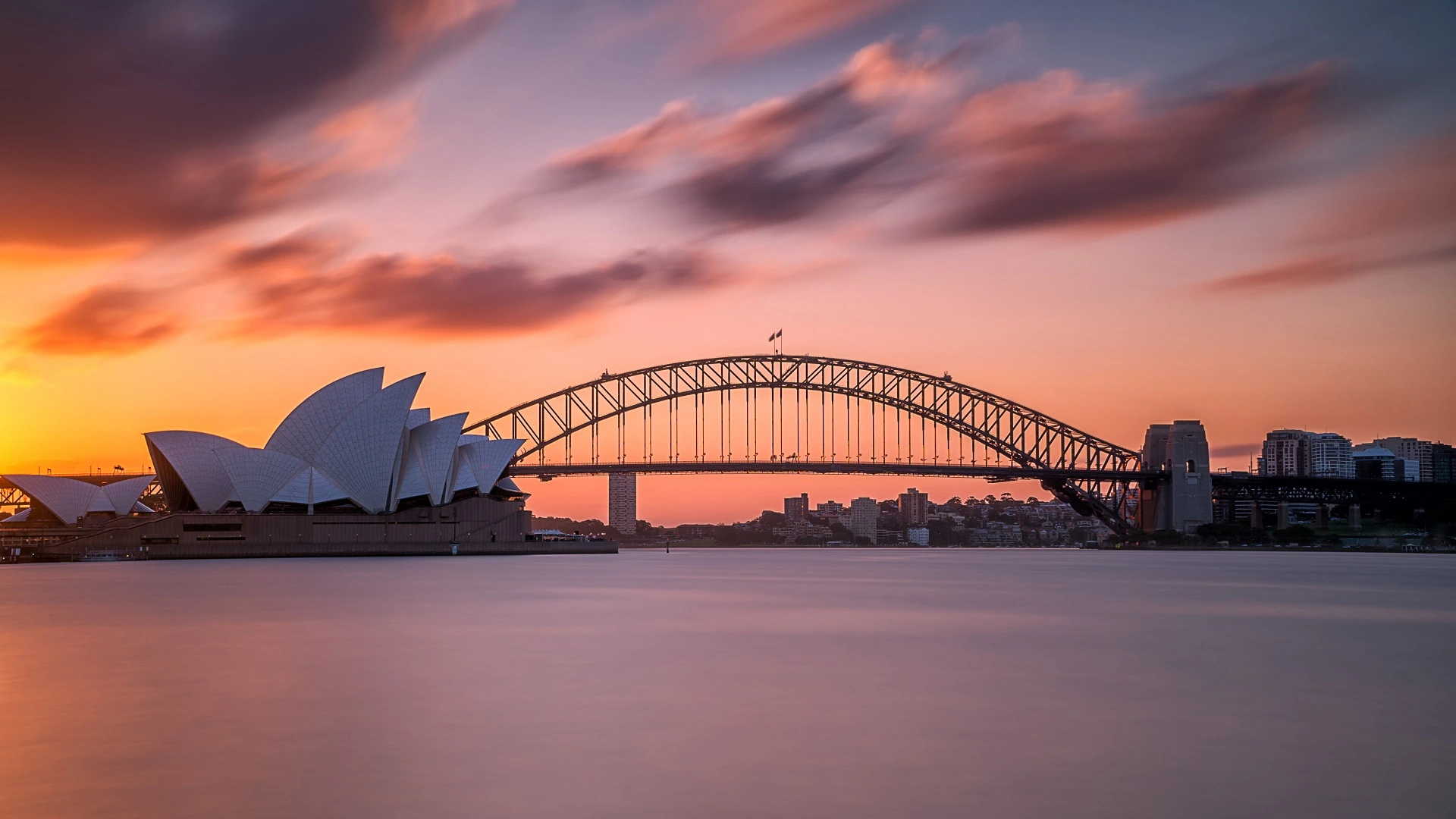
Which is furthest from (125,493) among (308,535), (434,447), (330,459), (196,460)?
(434,447)

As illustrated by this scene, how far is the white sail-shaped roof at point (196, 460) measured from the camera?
258 feet

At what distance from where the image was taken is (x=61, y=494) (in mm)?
94375

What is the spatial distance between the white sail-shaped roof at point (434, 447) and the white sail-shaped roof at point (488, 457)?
5.18m

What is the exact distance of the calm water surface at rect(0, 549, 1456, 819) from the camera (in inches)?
432

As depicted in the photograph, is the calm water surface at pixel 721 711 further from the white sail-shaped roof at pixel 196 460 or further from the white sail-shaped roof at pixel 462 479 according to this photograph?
the white sail-shaped roof at pixel 462 479

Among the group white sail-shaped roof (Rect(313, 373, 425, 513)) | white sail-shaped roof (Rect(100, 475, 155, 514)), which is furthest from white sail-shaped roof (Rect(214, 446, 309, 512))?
white sail-shaped roof (Rect(100, 475, 155, 514))

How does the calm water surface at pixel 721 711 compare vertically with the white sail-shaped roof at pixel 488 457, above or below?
below

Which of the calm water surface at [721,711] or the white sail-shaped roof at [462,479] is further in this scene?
the white sail-shaped roof at [462,479]

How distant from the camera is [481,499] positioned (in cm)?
8938

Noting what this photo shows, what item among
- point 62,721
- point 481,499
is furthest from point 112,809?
point 481,499

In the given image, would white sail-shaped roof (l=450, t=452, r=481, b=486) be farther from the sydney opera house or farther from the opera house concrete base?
the opera house concrete base

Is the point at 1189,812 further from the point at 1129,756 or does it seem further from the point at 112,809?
the point at 112,809

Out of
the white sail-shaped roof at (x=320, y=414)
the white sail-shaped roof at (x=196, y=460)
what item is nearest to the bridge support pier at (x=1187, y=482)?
the white sail-shaped roof at (x=320, y=414)

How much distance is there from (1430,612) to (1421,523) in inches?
4157
